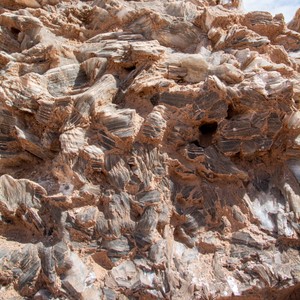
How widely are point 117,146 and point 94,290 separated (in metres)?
0.98

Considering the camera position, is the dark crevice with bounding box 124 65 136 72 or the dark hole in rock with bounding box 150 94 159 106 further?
the dark crevice with bounding box 124 65 136 72

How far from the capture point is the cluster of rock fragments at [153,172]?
103 inches

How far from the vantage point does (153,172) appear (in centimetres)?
283

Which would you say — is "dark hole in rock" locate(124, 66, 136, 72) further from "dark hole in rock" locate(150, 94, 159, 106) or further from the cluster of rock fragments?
"dark hole in rock" locate(150, 94, 159, 106)

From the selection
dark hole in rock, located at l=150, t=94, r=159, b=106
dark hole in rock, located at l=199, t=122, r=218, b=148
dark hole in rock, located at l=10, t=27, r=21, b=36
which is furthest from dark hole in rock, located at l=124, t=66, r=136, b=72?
dark hole in rock, located at l=10, t=27, r=21, b=36

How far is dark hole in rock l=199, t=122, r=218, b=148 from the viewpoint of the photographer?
3.00 m

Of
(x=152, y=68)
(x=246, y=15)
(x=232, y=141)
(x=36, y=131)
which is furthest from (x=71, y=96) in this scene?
(x=246, y=15)

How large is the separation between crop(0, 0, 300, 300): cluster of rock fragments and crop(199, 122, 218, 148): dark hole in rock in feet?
0.04

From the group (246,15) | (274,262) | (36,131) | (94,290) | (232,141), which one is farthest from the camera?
(246,15)

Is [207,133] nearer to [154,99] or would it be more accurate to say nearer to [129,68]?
[154,99]

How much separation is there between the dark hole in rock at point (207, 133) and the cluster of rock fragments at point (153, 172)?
0.4 inches

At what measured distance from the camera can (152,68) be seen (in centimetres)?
311

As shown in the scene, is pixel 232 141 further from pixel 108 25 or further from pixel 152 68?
pixel 108 25

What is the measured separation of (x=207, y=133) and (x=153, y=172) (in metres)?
0.54
